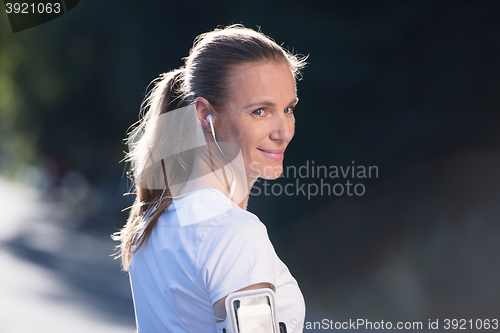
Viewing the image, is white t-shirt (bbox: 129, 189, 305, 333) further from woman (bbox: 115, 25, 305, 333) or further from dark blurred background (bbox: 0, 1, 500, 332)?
dark blurred background (bbox: 0, 1, 500, 332)

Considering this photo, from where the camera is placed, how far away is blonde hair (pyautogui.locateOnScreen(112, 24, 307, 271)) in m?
0.86

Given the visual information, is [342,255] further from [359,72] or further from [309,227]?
[359,72]

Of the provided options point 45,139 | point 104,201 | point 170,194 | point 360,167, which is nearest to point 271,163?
point 170,194

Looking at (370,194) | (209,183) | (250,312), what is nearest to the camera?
(250,312)

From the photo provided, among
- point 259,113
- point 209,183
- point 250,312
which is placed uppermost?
point 259,113

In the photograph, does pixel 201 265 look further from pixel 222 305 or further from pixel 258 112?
pixel 258 112

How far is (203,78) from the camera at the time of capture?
88 cm

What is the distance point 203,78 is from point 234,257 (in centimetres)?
39

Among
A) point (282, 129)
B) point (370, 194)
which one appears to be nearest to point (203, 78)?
point (282, 129)

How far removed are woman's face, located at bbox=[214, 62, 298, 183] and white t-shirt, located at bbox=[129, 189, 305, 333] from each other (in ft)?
0.49

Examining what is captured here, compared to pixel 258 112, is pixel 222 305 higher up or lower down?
lower down

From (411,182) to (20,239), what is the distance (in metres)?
3.80

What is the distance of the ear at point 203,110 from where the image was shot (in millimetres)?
887

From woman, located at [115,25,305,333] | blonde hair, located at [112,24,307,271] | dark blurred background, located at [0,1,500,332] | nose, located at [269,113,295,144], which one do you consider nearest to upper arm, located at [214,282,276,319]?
woman, located at [115,25,305,333]
